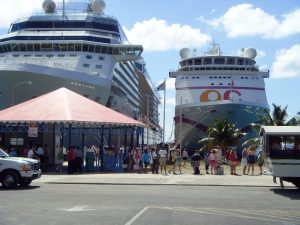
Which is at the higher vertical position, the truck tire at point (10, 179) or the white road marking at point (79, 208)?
the truck tire at point (10, 179)

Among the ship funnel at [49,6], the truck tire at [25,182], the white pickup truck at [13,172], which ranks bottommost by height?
the truck tire at [25,182]

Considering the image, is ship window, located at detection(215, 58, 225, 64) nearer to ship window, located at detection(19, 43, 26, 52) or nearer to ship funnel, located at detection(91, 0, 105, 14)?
ship funnel, located at detection(91, 0, 105, 14)

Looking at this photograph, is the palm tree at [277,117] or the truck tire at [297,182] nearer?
the truck tire at [297,182]

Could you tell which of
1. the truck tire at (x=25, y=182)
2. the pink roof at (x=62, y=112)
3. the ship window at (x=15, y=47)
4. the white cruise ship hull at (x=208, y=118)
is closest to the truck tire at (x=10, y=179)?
the truck tire at (x=25, y=182)

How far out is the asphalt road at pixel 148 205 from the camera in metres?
10.5

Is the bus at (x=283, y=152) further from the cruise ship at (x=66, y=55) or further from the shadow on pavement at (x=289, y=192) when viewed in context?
the cruise ship at (x=66, y=55)

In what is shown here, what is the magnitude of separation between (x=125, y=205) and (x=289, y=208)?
4157mm

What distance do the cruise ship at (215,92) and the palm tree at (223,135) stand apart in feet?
12.0

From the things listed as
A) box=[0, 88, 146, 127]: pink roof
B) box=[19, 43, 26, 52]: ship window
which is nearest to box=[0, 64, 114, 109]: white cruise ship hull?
box=[19, 43, 26, 52]: ship window

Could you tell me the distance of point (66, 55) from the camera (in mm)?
48062

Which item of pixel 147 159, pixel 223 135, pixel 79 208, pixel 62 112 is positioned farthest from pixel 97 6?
pixel 79 208

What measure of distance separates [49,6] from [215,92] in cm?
2102

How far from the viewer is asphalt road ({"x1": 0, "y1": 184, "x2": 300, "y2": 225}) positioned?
10.5m

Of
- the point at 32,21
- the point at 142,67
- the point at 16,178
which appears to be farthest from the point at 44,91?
the point at 142,67
